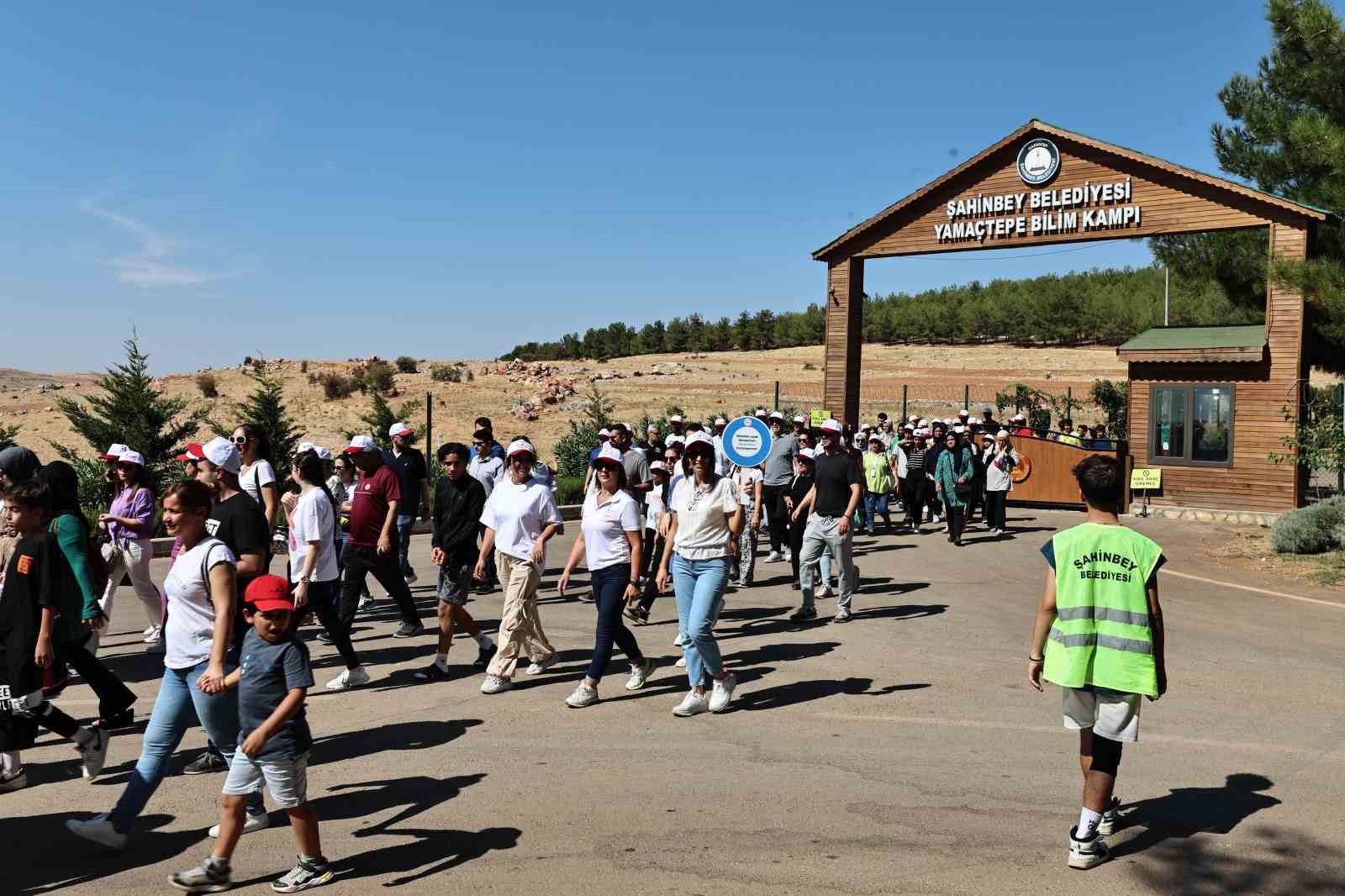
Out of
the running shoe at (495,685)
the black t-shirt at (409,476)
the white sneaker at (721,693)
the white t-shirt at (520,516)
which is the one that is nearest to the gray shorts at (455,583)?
the white t-shirt at (520,516)

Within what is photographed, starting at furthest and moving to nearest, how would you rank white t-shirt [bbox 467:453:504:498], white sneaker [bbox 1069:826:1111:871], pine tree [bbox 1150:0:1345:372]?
pine tree [bbox 1150:0:1345:372], white t-shirt [bbox 467:453:504:498], white sneaker [bbox 1069:826:1111:871]

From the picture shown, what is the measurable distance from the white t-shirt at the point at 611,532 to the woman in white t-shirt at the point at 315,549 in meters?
1.82

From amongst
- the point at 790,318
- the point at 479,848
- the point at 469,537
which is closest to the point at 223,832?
the point at 479,848

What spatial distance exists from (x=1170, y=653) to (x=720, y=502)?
434 cm

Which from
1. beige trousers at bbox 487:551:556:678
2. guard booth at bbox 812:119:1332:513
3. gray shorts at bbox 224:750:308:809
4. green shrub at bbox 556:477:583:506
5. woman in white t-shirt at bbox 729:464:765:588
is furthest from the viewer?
green shrub at bbox 556:477:583:506

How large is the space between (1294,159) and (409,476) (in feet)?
54.6

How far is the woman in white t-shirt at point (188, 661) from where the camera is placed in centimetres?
500

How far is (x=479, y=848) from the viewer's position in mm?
5090

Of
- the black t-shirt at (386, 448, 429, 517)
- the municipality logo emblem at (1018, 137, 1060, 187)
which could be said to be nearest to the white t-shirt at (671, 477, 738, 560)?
the black t-shirt at (386, 448, 429, 517)

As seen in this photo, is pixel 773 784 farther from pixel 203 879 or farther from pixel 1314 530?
pixel 1314 530

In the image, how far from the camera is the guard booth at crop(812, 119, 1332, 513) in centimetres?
2030

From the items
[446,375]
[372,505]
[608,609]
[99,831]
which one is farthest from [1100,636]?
[446,375]

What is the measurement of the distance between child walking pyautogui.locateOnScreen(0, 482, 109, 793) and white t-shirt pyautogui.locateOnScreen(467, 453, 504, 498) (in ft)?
19.2

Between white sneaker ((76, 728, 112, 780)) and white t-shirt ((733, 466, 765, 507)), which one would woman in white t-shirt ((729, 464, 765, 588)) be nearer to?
white t-shirt ((733, 466, 765, 507))
